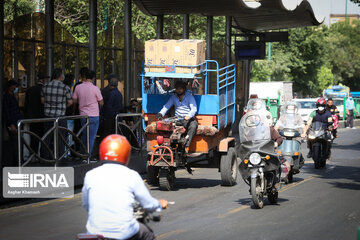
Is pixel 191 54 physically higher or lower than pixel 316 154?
higher

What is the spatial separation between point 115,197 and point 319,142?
44.9 ft

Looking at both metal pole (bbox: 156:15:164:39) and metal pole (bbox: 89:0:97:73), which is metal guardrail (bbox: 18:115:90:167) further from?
metal pole (bbox: 156:15:164:39)

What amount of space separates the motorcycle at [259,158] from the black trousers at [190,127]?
1922 millimetres

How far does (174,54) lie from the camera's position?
Result: 45.1ft

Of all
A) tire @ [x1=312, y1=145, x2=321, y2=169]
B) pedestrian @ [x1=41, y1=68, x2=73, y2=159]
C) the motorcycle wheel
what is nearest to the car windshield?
tire @ [x1=312, y1=145, x2=321, y2=169]

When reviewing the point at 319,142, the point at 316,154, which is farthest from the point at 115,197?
the point at 319,142

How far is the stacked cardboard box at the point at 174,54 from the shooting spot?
13.7m

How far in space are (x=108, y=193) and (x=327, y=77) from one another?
76655mm

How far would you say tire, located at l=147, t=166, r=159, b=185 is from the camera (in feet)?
44.3

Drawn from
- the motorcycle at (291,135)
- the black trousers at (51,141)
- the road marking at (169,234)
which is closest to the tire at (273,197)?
the road marking at (169,234)

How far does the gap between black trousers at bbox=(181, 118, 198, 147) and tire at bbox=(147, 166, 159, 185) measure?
0.82 meters

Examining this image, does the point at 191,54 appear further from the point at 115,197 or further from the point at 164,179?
the point at 115,197

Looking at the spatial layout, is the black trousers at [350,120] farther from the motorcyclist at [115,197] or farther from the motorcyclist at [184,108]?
the motorcyclist at [115,197]

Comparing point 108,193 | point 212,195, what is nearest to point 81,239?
point 108,193
